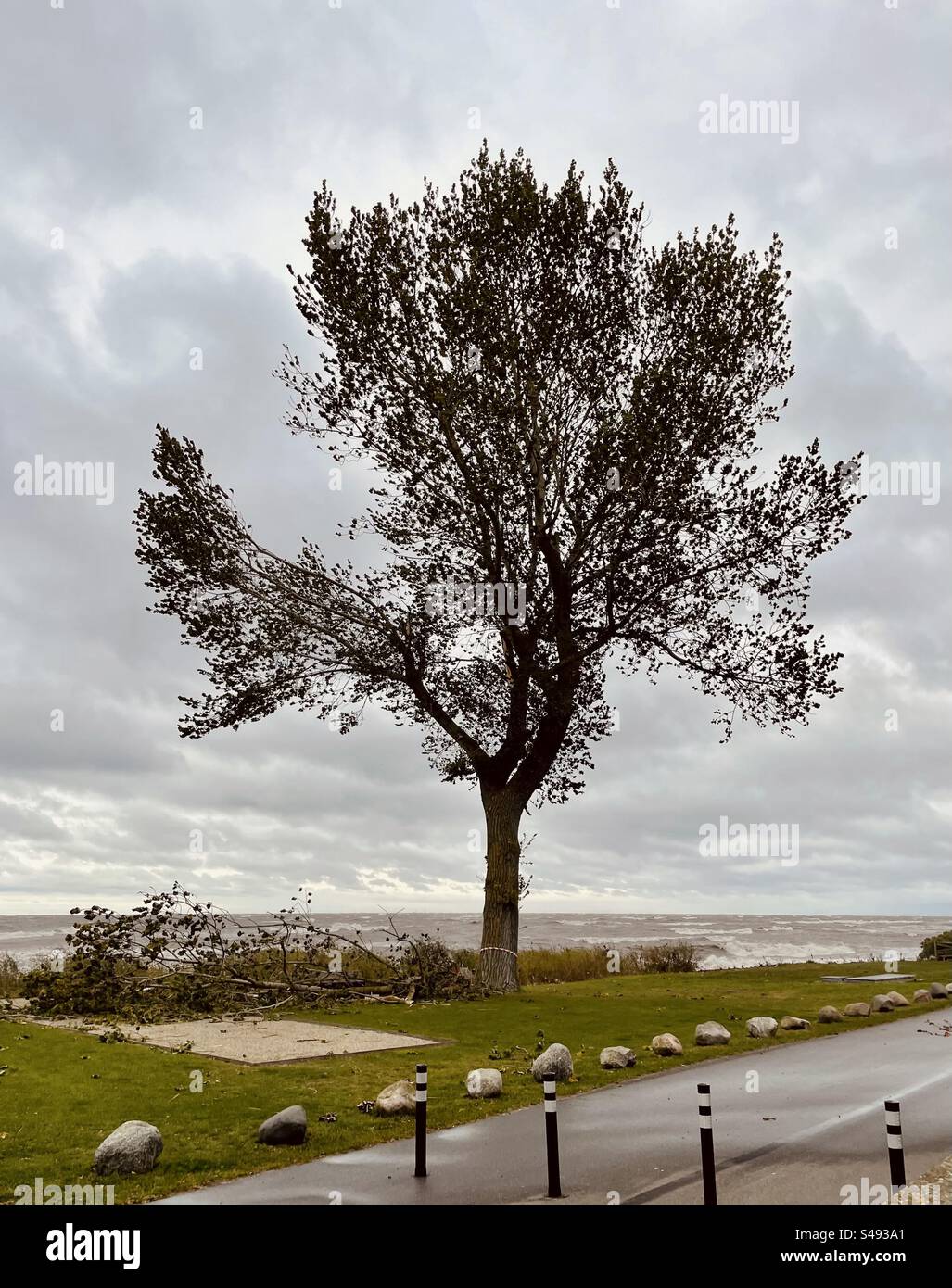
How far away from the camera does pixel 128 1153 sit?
9953 millimetres

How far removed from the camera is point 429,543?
2781 cm

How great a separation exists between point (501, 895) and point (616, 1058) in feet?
40.5

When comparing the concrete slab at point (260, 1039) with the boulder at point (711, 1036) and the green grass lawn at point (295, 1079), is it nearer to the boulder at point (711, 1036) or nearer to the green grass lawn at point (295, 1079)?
the green grass lawn at point (295, 1079)

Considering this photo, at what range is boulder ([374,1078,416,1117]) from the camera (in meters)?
12.5

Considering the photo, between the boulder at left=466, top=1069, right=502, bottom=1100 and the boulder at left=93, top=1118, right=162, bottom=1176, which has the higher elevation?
the boulder at left=93, top=1118, right=162, bottom=1176

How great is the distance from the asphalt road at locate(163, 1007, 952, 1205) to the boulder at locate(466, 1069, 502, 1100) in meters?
0.60

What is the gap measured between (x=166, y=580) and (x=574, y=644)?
1100 centimetres

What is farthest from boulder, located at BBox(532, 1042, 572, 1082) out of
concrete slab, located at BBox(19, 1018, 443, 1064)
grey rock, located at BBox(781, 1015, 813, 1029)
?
grey rock, located at BBox(781, 1015, 813, 1029)

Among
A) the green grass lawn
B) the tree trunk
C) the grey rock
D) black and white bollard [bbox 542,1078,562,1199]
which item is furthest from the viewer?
the tree trunk

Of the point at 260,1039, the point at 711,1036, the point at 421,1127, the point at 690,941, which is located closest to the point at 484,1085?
the point at 421,1127

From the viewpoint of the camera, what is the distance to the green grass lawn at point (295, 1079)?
10586mm

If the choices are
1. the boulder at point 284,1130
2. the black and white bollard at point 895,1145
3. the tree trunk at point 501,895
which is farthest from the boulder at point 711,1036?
the black and white bollard at point 895,1145

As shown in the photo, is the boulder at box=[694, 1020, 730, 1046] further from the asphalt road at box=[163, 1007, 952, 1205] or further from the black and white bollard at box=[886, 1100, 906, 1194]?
the black and white bollard at box=[886, 1100, 906, 1194]
